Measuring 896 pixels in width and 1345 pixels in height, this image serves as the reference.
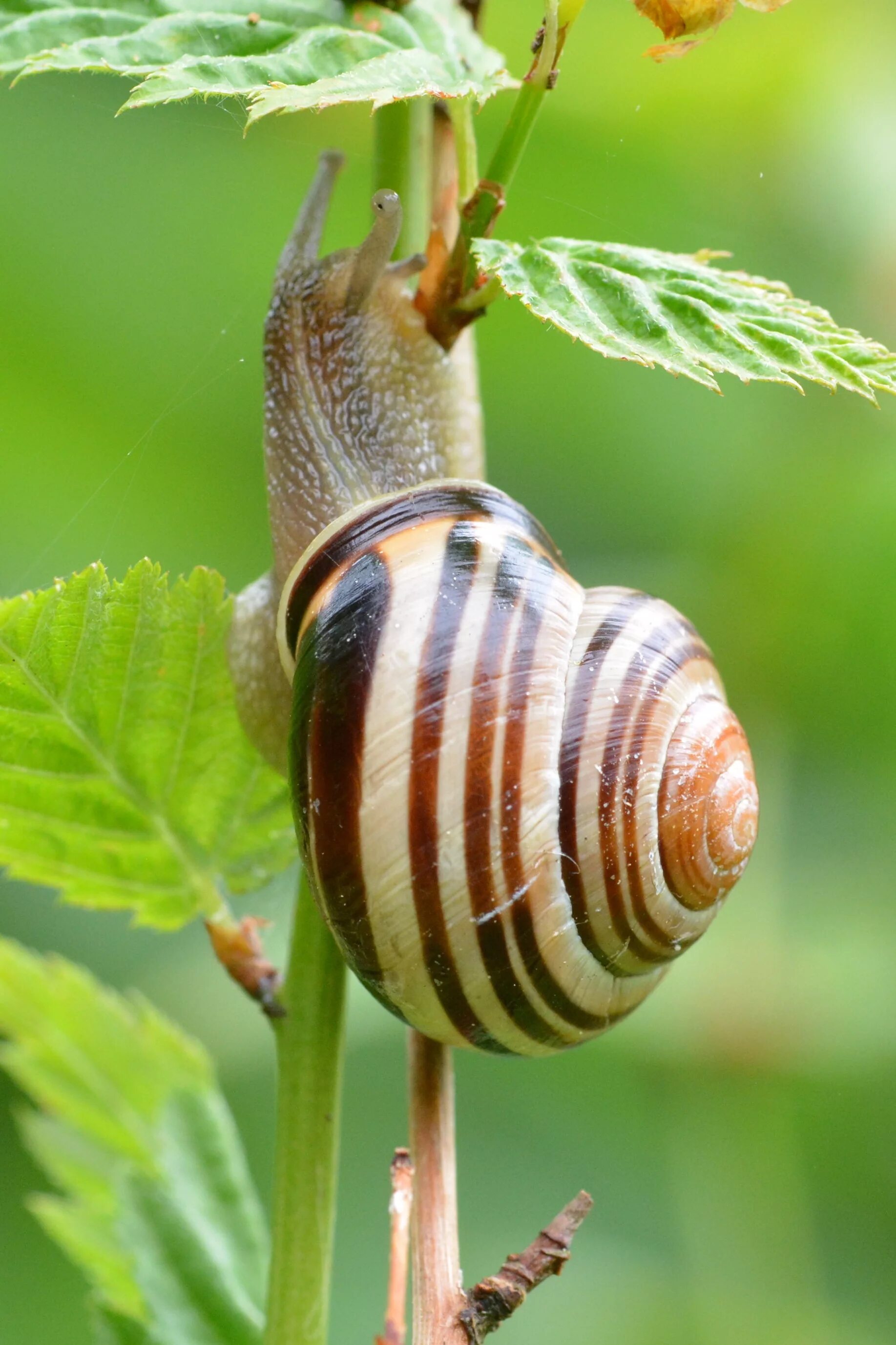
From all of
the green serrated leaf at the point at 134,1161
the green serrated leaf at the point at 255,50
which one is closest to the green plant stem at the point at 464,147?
the green serrated leaf at the point at 255,50

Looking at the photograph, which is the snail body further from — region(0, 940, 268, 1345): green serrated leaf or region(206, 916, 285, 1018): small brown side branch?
region(0, 940, 268, 1345): green serrated leaf

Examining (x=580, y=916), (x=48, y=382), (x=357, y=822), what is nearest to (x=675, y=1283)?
(x=580, y=916)

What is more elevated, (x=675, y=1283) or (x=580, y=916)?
(x=580, y=916)

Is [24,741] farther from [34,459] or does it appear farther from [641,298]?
[34,459]

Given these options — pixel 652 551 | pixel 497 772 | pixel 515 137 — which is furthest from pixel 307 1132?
pixel 652 551

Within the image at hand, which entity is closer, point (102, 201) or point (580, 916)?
point (580, 916)

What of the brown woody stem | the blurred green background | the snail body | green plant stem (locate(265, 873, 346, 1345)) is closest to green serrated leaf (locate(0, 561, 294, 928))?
the snail body

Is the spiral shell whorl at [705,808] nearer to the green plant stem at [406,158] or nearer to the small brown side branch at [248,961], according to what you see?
the small brown side branch at [248,961]
